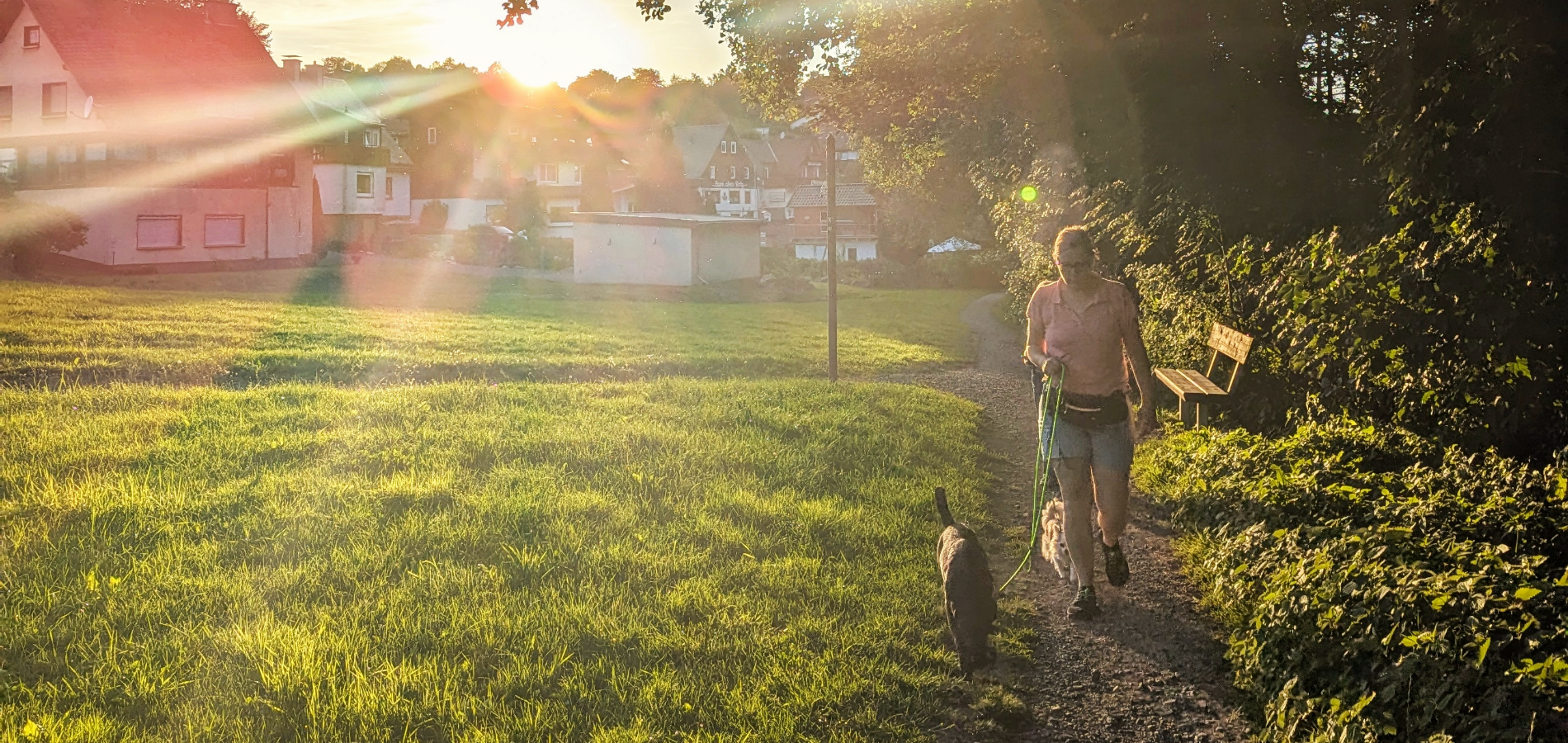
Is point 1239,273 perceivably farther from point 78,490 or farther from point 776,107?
point 776,107

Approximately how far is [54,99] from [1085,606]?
44.0m

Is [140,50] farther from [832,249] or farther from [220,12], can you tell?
[832,249]

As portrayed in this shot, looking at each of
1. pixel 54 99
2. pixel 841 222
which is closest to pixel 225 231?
pixel 54 99

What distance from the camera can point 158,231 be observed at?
37.9 m

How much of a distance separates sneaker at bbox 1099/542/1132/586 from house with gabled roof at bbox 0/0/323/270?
3662cm

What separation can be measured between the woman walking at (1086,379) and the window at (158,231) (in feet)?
124

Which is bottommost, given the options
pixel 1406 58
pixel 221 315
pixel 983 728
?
pixel 983 728

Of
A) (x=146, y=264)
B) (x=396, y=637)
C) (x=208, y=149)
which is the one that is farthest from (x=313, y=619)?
(x=208, y=149)

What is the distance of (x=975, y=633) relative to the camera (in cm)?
583

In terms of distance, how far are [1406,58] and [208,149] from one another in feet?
141

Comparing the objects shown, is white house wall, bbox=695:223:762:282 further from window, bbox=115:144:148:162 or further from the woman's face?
the woman's face

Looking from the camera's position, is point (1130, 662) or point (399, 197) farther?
point (399, 197)

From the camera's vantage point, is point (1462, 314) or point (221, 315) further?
point (221, 315)

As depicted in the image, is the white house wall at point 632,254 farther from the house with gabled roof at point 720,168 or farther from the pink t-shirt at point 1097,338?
the house with gabled roof at point 720,168
